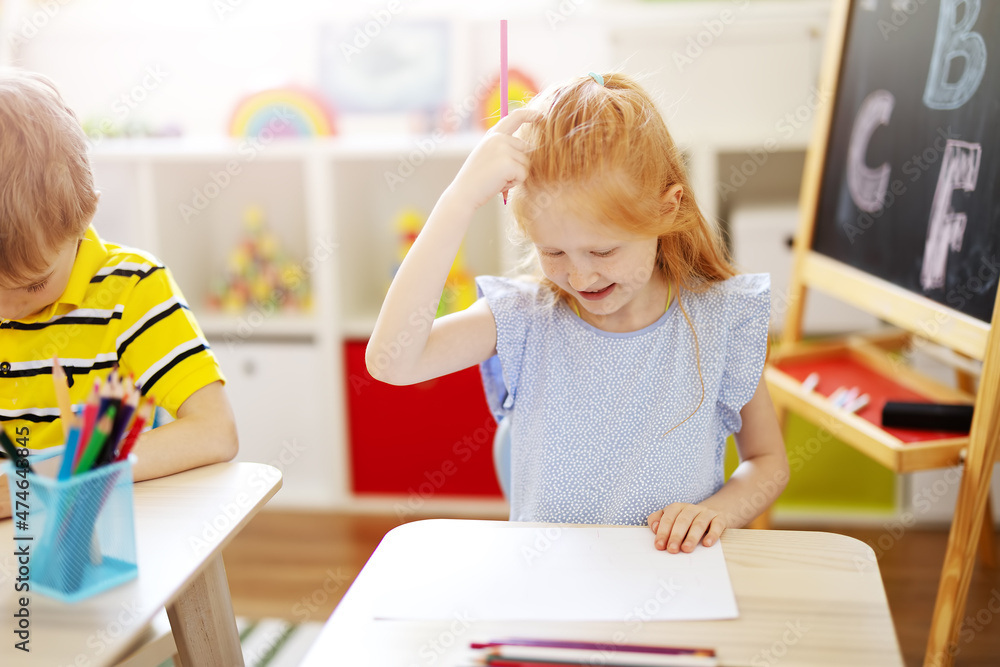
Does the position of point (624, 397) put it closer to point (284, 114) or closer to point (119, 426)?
point (119, 426)

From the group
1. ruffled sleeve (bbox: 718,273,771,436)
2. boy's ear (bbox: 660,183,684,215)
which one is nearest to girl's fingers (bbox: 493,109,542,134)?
boy's ear (bbox: 660,183,684,215)

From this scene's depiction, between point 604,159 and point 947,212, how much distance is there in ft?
2.35

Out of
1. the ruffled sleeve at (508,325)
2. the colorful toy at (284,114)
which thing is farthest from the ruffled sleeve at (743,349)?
the colorful toy at (284,114)

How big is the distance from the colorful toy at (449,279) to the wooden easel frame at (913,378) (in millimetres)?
784

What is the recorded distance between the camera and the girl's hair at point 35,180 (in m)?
0.86

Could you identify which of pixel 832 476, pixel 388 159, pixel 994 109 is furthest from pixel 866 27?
pixel 388 159

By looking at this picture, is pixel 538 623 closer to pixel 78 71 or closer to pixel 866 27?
pixel 866 27

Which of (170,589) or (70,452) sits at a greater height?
(70,452)

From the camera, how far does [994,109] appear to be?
1.24 m

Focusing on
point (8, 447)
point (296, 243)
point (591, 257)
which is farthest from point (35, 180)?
point (296, 243)

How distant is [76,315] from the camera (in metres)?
1.01

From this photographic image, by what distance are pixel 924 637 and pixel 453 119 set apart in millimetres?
1556

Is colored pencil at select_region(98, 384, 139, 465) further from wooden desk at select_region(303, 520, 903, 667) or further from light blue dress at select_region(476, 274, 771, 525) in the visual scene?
light blue dress at select_region(476, 274, 771, 525)

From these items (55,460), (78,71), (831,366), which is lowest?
(831,366)
